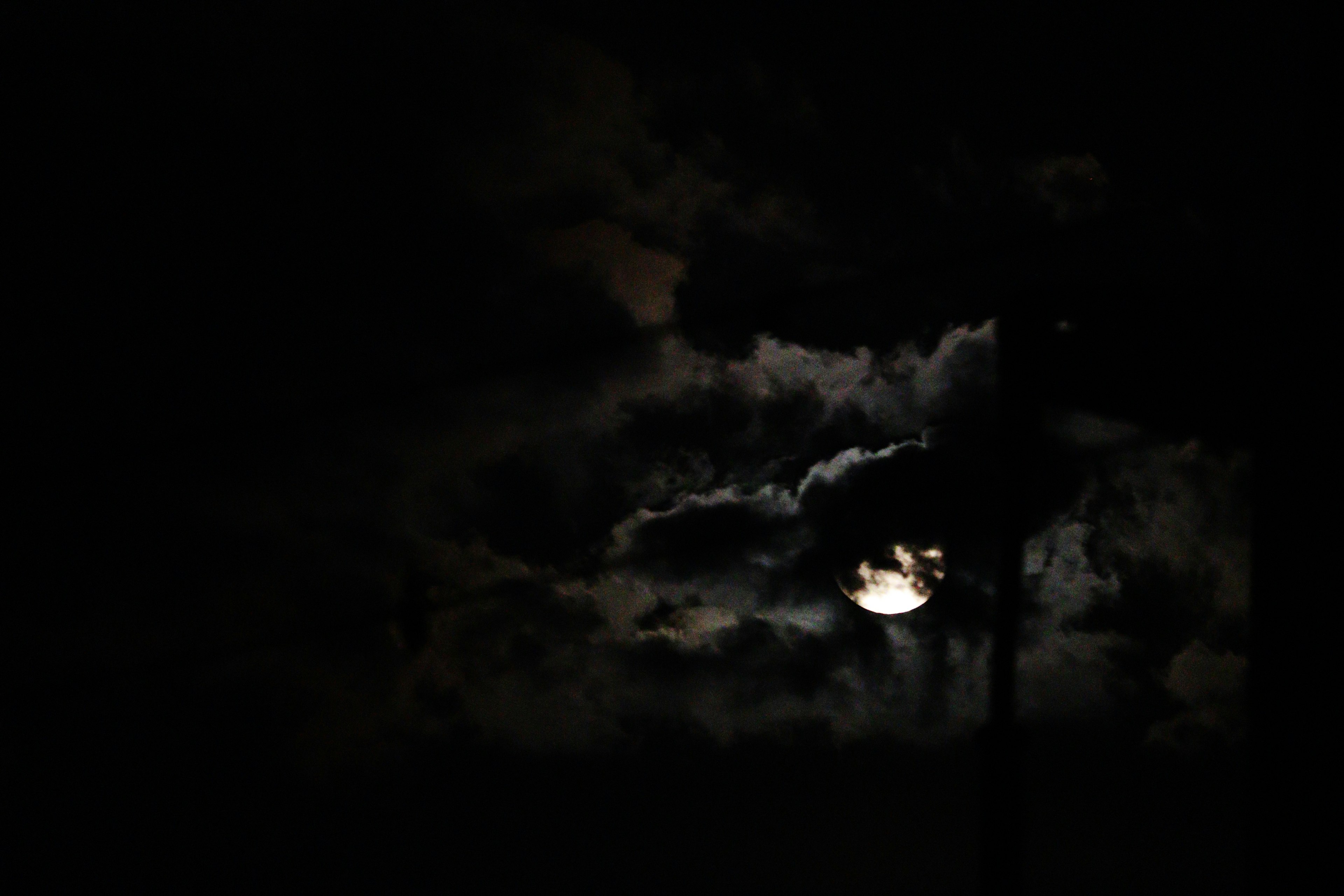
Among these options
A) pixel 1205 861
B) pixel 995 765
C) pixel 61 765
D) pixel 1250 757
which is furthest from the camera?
pixel 1205 861

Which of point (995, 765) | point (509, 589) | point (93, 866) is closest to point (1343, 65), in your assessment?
point (995, 765)

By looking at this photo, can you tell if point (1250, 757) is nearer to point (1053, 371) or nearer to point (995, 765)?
point (995, 765)

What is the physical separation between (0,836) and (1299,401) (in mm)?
234447

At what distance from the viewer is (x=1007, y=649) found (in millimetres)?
5594

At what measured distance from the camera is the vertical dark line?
554 cm

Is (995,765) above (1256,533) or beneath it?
beneath

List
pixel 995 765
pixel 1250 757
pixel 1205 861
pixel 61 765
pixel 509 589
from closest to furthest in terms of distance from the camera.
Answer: pixel 509 589 → pixel 1250 757 → pixel 995 765 → pixel 61 765 → pixel 1205 861

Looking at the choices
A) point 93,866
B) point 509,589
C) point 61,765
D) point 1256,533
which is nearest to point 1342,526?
A: point 1256,533

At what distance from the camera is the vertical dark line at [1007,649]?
5.54 meters

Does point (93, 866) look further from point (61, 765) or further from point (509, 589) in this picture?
point (509, 589)

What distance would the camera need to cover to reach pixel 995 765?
5.60m

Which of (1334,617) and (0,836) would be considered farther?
(0,836)

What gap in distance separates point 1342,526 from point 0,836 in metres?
234

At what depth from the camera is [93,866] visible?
651 ft
